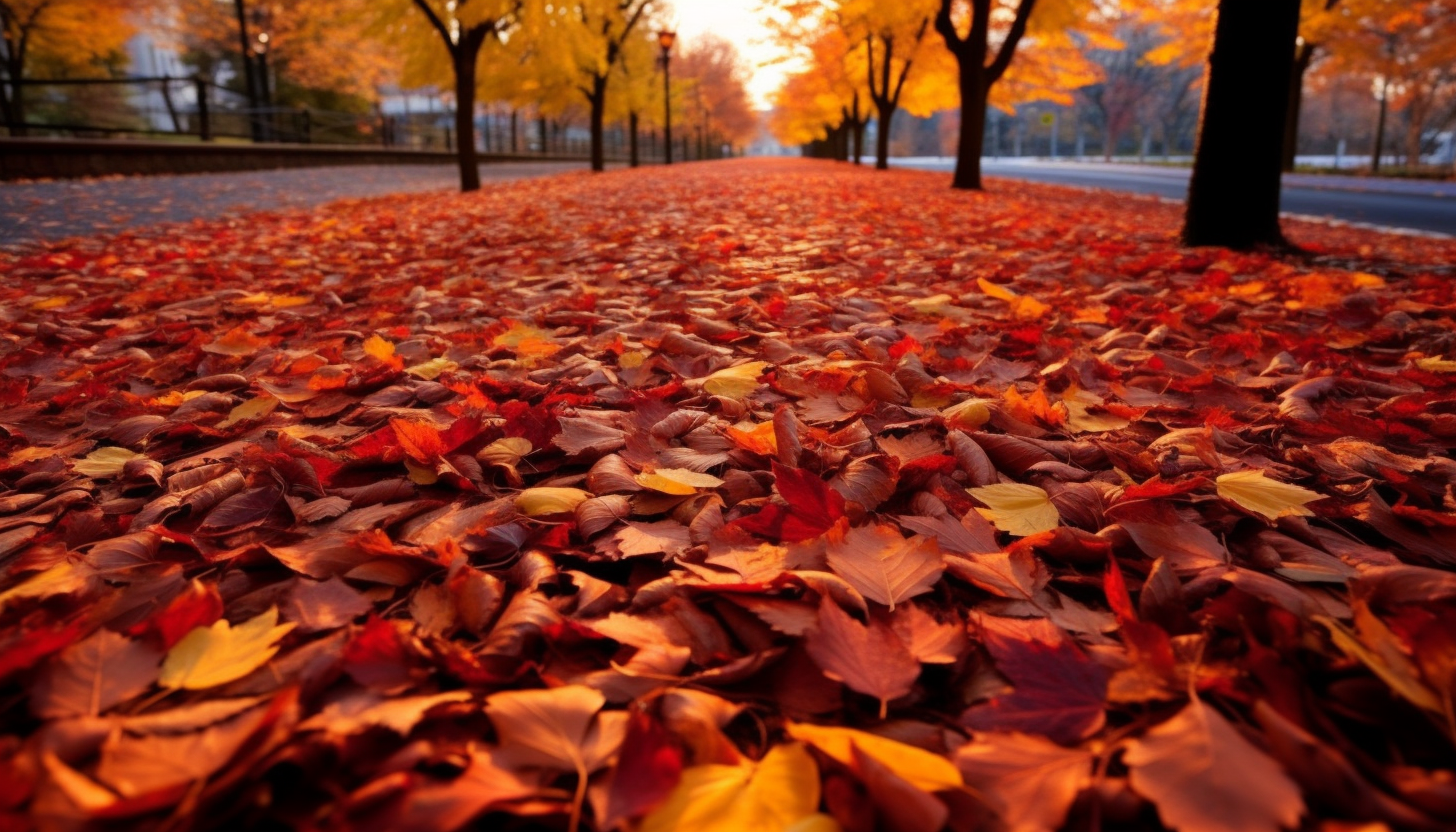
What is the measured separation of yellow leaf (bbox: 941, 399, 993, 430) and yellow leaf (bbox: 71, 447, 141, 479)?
190 cm

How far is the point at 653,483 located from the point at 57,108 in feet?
113

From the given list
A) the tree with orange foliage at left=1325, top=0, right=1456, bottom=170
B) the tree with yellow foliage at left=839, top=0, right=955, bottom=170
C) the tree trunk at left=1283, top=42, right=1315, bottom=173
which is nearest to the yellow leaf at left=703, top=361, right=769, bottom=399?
the tree with yellow foliage at left=839, top=0, right=955, bottom=170

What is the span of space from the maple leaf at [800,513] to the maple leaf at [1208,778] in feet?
1.96

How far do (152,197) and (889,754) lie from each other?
10.8 metres

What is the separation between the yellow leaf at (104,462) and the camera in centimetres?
166

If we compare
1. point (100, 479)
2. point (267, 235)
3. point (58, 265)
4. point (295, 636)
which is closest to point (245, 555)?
point (295, 636)

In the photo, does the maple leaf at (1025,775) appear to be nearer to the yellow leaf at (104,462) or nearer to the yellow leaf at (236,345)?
the yellow leaf at (104,462)

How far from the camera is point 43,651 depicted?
95 centimetres

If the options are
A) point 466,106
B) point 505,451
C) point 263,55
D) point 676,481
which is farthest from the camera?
point 263,55

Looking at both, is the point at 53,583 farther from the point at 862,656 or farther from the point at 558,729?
the point at 862,656

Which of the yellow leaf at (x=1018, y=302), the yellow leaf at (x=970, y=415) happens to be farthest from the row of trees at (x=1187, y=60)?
the yellow leaf at (x=970, y=415)

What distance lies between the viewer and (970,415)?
6.04 ft

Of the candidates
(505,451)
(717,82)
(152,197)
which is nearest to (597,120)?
(152,197)

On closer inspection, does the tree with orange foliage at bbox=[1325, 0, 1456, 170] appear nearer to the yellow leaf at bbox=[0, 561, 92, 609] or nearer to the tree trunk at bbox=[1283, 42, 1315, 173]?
the tree trunk at bbox=[1283, 42, 1315, 173]
